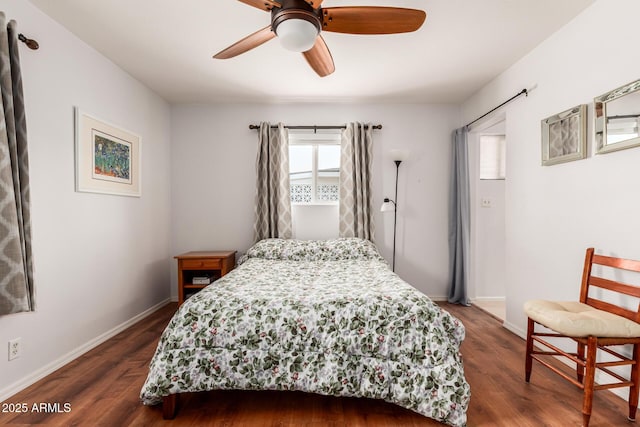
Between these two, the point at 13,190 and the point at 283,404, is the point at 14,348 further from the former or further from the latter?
the point at 283,404

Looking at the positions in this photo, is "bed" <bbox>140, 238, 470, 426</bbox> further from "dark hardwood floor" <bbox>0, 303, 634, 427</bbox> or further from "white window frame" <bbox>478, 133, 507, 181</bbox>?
"white window frame" <bbox>478, 133, 507, 181</bbox>

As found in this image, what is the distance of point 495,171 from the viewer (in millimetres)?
4059

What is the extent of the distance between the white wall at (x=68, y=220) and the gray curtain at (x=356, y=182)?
2228 millimetres

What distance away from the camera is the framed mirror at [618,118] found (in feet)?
5.98

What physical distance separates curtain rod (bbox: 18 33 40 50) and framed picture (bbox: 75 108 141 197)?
0.52m

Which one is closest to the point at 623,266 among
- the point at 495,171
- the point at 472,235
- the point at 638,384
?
the point at 638,384

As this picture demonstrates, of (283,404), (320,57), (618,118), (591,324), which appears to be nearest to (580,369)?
(591,324)

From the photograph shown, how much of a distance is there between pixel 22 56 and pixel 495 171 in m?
4.57

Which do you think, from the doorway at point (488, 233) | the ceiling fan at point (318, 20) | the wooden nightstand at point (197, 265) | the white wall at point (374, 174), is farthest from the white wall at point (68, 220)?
the doorway at point (488, 233)

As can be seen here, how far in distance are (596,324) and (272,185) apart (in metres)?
3.13

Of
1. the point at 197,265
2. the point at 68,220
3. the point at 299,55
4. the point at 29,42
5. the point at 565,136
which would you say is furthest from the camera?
the point at 197,265

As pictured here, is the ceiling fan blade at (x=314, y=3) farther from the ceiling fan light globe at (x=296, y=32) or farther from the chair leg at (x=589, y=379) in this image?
the chair leg at (x=589, y=379)

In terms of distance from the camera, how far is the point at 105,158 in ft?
9.39

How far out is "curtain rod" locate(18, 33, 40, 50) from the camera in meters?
2.03
